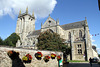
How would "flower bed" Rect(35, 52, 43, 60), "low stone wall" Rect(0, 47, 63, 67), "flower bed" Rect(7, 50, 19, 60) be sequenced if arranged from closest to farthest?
"low stone wall" Rect(0, 47, 63, 67) → "flower bed" Rect(7, 50, 19, 60) → "flower bed" Rect(35, 52, 43, 60)

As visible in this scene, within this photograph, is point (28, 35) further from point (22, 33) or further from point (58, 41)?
Answer: point (58, 41)

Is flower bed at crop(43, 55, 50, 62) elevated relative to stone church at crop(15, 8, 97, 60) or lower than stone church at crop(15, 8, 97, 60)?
lower

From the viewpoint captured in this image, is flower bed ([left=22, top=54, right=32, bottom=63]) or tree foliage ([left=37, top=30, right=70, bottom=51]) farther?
tree foliage ([left=37, top=30, right=70, bottom=51])

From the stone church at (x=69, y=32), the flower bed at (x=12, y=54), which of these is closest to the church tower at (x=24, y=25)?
the stone church at (x=69, y=32)

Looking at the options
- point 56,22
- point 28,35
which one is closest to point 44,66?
point 56,22

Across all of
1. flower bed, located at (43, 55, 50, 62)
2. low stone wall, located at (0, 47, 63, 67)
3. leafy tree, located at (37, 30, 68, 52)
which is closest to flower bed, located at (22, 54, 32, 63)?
low stone wall, located at (0, 47, 63, 67)

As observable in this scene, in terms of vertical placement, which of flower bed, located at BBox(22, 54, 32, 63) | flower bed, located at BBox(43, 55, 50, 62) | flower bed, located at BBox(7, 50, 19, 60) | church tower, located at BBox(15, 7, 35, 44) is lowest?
flower bed, located at BBox(43, 55, 50, 62)

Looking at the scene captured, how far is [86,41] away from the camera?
31469 mm

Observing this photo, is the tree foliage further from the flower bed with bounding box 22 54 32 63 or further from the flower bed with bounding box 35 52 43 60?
the flower bed with bounding box 22 54 32 63

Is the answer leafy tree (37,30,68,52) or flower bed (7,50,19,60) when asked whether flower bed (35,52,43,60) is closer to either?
flower bed (7,50,19,60)

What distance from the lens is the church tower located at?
189ft

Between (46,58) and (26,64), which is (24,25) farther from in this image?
(26,64)

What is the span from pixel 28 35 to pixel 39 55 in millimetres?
45562

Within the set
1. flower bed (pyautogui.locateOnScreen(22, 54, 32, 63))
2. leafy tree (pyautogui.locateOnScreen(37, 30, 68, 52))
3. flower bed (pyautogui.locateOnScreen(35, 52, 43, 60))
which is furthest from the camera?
leafy tree (pyautogui.locateOnScreen(37, 30, 68, 52))
